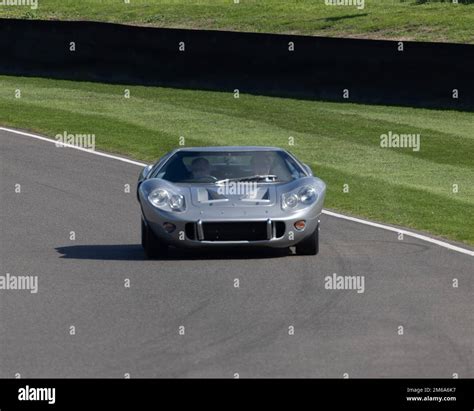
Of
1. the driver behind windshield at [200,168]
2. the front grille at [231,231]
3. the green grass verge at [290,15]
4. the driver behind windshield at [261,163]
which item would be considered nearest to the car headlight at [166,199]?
the front grille at [231,231]

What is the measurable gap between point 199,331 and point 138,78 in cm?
2286

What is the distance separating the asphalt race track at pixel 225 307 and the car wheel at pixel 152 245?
0.21m

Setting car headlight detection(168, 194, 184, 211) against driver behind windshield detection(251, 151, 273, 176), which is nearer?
car headlight detection(168, 194, 184, 211)

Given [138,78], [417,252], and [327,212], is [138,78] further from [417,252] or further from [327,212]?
[417,252]

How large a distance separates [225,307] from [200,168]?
378 centimetres

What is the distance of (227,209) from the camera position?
44.0 feet

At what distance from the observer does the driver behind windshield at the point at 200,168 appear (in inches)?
564

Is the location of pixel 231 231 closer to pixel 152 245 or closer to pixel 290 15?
pixel 152 245

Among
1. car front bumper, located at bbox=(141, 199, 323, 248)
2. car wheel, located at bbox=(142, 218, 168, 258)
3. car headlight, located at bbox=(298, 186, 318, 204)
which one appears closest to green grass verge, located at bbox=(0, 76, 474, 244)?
car headlight, located at bbox=(298, 186, 318, 204)

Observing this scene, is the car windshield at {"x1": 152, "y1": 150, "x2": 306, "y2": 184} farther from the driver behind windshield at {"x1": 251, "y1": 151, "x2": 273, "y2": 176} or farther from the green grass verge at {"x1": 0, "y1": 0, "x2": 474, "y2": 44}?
the green grass verge at {"x1": 0, "y1": 0, "x2": 474, "y2": 44}

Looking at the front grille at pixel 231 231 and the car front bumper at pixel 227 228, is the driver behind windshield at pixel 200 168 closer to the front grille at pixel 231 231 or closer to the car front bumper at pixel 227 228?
the car front bumper at pixel 227 228

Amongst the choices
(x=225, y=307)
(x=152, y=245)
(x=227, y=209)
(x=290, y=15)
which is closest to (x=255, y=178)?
(x=227, y=209)

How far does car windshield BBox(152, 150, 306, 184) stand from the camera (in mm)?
14242

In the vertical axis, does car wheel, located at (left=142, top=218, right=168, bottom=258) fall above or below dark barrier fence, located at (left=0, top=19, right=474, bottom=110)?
Result: above
